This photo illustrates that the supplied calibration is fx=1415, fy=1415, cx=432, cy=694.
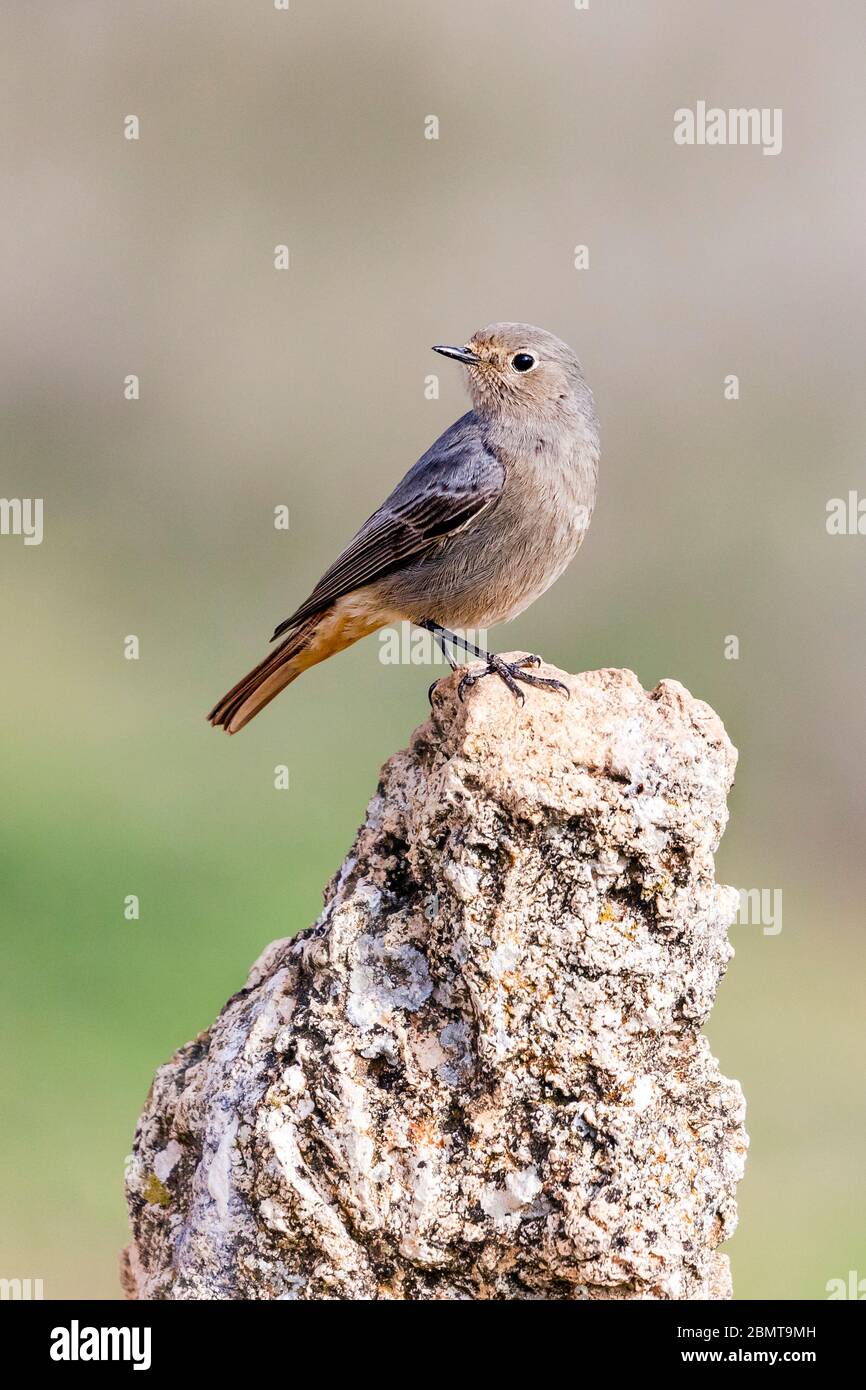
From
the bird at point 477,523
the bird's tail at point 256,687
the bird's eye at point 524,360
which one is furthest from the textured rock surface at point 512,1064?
the bird's eye at point 524,360

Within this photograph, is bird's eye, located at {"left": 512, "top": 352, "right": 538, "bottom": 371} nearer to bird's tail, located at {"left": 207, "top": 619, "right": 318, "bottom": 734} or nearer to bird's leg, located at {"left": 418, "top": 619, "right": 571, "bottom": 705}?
bird's tail, located at {"left": 207, "top": 619, "right": 318, "bottom": 734}

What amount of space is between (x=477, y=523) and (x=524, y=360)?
768 mm

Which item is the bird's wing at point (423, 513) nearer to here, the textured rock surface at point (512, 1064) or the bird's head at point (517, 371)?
the bird's head at point (517, 371)

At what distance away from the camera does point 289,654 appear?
6.26 metres

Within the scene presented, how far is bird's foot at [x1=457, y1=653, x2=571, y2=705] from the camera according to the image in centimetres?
463

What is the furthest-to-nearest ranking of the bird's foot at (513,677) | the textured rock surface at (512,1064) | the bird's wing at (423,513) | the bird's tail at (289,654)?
the bird's tail at (289,654), the bird's wing at (423,513), the bird's foot at (513,677), the textured rock surface at (512,1064)

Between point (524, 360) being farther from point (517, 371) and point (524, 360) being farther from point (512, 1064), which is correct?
point (512, 1064)

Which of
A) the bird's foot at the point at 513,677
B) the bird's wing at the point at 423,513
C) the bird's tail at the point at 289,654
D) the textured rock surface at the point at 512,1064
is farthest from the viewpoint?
the bird's tail at the point at 289,654

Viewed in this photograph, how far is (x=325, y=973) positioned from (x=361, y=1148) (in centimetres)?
56

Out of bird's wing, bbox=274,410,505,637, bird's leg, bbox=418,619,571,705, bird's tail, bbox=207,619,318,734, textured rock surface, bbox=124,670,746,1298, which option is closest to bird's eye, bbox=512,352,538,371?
bird's wing, bbox=274,410,505,637

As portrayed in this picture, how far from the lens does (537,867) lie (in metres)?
4.23

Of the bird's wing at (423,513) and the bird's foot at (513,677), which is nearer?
the bird's foot at (513,677)

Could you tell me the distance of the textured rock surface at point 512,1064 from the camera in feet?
13.4

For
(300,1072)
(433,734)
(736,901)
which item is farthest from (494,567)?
(300,1072)
